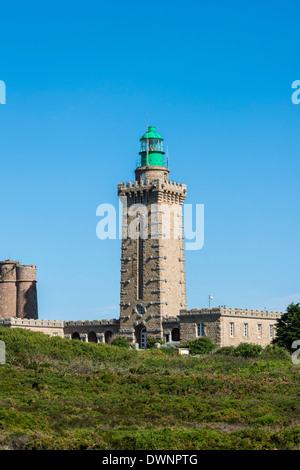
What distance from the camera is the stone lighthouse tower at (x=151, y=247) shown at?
59.5 meters

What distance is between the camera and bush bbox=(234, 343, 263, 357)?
51.6 metres

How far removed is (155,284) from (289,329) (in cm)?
1075

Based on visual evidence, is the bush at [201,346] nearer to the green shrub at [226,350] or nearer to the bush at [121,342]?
the green shrub at [226,350]

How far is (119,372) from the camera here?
41219mm

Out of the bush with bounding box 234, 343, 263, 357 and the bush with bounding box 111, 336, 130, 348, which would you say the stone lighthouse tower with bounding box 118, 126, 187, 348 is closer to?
the bush with bounding box 111, 336, 130, 348

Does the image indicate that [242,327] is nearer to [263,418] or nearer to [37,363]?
[37,363]

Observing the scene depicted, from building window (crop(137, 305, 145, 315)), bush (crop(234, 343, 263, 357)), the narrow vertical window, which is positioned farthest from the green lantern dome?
bush (crop(234, 343, 263, 357))

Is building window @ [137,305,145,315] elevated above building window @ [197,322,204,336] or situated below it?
above

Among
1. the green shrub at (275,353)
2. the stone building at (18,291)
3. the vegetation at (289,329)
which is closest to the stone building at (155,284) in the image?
the vegetation at (289,329)

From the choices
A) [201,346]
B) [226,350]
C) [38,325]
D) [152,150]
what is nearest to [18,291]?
[38,325]

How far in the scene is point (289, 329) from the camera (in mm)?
55125

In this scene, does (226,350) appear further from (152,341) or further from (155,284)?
(155,284)

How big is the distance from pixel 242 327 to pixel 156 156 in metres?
15.3
